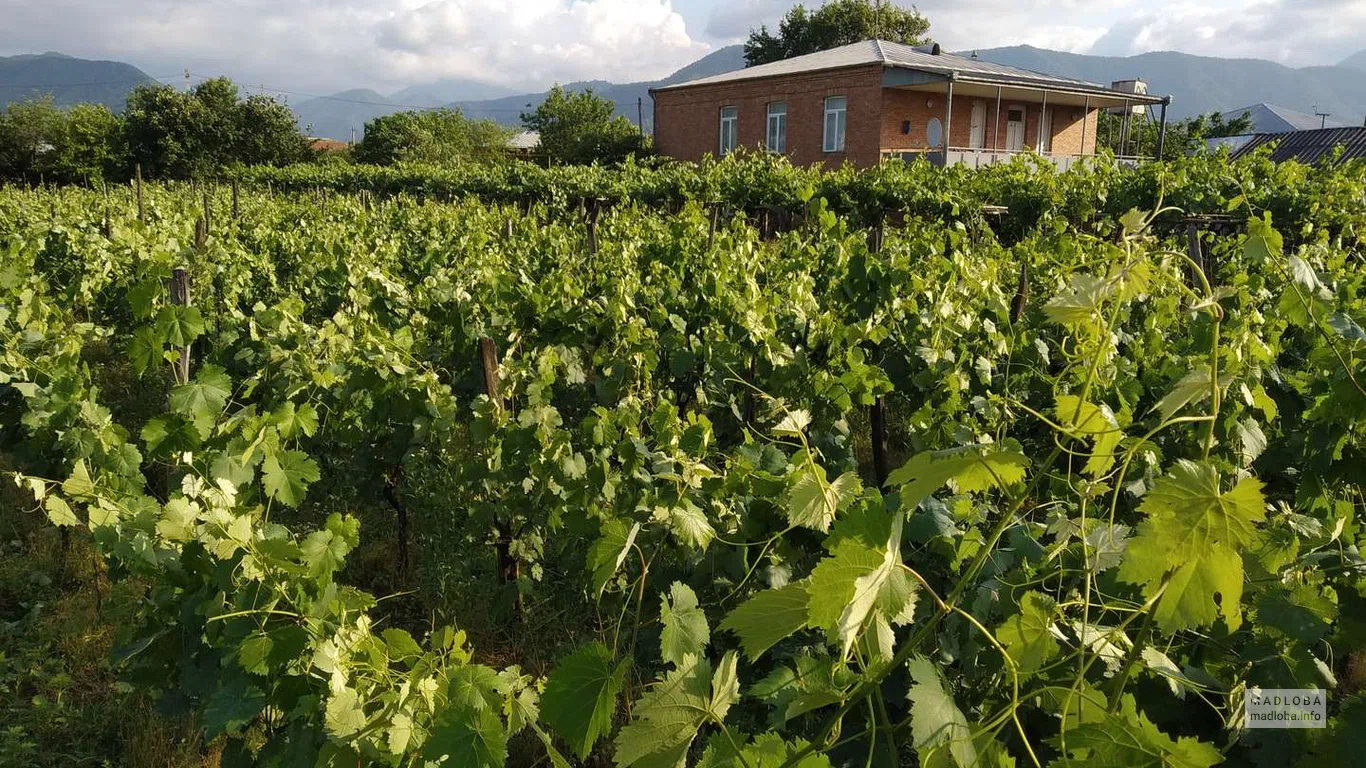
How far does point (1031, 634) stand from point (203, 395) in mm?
2559

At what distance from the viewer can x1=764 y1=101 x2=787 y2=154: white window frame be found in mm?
26703

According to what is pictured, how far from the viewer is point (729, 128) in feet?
92.8

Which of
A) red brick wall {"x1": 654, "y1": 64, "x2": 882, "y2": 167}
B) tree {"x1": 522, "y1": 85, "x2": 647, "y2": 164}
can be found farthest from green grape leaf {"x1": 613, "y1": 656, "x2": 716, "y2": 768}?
tree {"x1": 522, "y1": 85, "x2": 647, "y2": 164}

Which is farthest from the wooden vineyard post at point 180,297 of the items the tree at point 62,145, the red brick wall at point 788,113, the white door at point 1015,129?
the tree at point 62,145

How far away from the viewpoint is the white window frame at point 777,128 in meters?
26.7

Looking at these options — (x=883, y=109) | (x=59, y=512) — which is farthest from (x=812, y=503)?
(x=883, y=109)

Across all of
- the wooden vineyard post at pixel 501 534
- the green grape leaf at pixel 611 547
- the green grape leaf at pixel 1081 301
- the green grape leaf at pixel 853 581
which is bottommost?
the wooden vineyard post at pixel 501 534

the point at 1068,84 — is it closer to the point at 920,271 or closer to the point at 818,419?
the point at 920,271

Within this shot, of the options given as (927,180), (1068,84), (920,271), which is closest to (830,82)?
(1068,84)

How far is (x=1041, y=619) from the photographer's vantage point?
126 cm

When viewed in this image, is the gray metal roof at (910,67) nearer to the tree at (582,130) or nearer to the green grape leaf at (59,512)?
the tree at (582,130)

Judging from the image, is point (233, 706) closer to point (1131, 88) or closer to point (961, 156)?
point (961, 156)

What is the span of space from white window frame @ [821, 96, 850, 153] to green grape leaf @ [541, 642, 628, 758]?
2523 centimetres

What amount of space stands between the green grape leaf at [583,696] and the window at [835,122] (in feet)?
83.0
